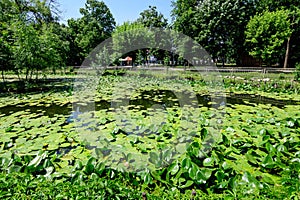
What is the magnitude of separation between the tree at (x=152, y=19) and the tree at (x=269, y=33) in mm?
16410

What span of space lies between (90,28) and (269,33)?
→ 883 inches

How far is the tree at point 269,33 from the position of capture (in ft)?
61.2

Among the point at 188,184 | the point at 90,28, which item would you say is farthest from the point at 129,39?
the point at 188,184

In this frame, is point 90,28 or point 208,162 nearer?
point 208,162

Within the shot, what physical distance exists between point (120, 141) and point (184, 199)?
4.79 feet

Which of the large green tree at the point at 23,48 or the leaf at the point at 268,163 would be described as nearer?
the leaf at the point at 268,163

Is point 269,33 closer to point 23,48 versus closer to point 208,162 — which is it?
point 23,48

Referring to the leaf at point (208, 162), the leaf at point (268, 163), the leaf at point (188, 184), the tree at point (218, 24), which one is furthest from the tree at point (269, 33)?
the leaf at point (188, 184)

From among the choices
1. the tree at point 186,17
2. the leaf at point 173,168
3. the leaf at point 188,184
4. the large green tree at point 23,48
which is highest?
the tree at point 186,17

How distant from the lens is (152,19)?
33688mm

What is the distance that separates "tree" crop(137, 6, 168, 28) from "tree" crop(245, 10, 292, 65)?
16410 millimetres

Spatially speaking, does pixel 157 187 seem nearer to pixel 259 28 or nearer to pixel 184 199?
pixel 184 199

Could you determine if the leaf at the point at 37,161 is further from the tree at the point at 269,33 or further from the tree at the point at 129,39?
the tree at the point at 129,39

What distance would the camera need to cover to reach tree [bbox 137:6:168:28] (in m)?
33.1
